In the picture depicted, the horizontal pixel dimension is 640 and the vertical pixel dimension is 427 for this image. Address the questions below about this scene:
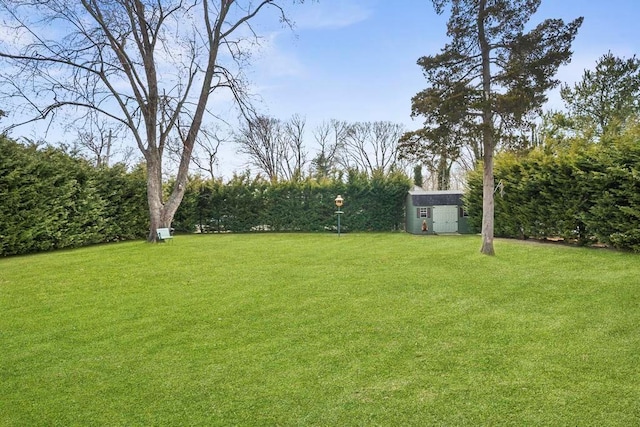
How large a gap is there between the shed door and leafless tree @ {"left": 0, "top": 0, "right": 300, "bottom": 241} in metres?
9.88

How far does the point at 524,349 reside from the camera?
11.5 ft

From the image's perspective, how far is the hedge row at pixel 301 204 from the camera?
19.6 meters

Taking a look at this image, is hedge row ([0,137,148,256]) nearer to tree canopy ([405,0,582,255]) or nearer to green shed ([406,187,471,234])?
tree canopy ([405,0,582,255])

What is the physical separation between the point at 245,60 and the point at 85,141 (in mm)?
18212

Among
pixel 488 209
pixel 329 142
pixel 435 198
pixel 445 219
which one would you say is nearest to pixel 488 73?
pixel 488 209

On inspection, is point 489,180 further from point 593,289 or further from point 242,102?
point 242,102

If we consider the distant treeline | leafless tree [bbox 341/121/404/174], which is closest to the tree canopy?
the distant treeline

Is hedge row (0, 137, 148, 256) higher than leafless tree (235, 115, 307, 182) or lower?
lower

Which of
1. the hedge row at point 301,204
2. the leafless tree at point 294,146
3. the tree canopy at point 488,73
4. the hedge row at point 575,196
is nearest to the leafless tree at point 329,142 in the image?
the leafless tree at point 294,146

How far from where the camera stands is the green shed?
18469 millimetres

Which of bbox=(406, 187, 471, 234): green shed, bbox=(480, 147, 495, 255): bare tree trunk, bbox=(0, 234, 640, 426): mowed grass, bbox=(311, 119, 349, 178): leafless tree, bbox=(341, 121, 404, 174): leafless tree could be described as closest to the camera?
bbox=(0, 234, 640, 426): mowed grass

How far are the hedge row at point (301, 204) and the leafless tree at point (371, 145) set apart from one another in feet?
55.6

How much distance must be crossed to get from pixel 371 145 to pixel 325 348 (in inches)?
1361

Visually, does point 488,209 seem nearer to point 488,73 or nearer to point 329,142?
point 488,73
